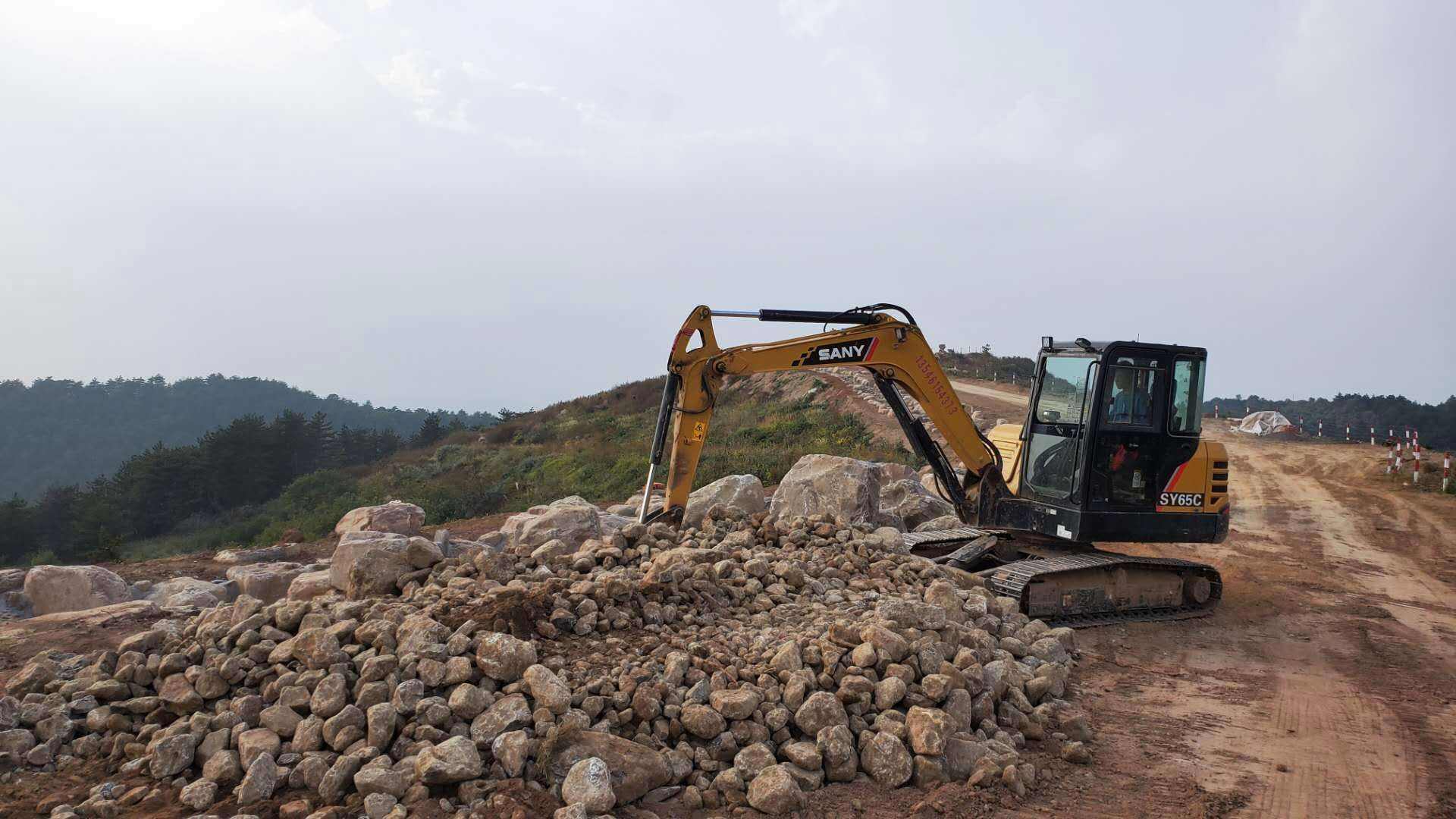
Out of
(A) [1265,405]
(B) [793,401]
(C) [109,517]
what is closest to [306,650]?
(B) [793,401]

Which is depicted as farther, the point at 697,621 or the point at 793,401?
the point at 793,401

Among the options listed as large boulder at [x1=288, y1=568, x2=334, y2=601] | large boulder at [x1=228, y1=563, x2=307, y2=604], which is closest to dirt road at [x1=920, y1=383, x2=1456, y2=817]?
large boulder at [x1=288, y1=568, x2=334, y2=601]

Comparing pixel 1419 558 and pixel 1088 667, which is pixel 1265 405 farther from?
pixel 1088 667

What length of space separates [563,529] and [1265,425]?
93.2 feet

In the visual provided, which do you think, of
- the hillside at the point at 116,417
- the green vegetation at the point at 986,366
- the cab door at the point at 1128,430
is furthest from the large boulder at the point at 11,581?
the hillside at the point at 116,417

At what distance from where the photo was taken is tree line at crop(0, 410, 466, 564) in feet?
98.2

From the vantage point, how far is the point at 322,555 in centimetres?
1280

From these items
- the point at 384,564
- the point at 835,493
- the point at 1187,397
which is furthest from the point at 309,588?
the point at 1187,397

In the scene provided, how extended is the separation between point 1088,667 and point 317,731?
20.4 feet

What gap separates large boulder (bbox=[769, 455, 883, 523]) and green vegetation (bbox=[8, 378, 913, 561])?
246 inches

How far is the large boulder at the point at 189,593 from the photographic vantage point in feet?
29.8

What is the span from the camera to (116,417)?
A: 67.4 metres

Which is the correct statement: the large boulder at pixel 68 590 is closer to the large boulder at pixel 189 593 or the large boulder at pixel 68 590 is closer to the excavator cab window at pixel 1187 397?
the large boulder at pixel 189 593

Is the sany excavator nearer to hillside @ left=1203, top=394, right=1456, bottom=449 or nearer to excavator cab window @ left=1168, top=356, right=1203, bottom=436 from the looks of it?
excavator cab window @ left=1168, top=356, right=1203, bottom=436
